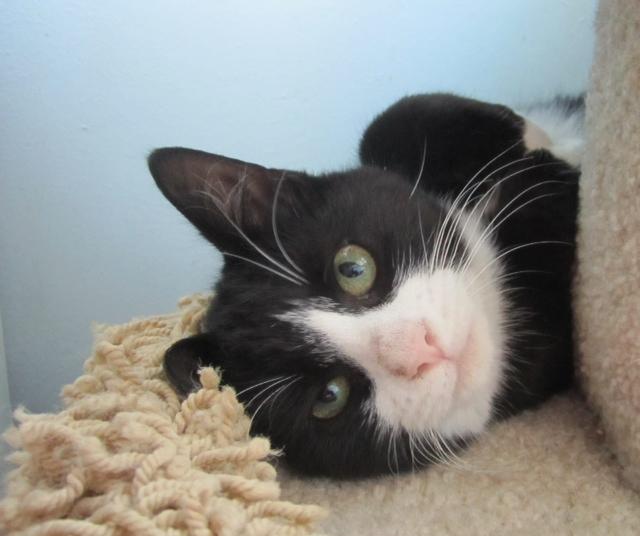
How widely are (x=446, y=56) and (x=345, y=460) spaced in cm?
111

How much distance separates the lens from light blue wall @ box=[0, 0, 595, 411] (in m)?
1.57

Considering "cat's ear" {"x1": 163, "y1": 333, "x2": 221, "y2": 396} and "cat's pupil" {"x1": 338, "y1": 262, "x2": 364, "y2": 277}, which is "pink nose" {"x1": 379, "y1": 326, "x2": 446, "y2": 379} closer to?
"cat's pupil" {"x1": 338, "y1": 262, "x2": 364, "y2": 277}

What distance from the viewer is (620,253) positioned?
2.61ft

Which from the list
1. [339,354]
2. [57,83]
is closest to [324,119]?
[57,83]

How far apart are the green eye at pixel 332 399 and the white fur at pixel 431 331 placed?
4 centimetres

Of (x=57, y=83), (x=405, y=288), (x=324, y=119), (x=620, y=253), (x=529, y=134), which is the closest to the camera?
(x=620, y=253)

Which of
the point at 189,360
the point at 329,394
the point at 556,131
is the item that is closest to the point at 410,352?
the point at 329,394

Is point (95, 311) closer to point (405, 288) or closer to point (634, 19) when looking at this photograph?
point (405, 288)

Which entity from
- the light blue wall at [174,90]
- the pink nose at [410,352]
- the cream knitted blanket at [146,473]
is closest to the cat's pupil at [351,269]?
the pink nose at [410,352]

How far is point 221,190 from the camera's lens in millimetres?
1032

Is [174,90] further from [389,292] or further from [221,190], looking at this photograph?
[389,292]

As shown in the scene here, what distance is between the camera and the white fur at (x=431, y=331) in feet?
2.84

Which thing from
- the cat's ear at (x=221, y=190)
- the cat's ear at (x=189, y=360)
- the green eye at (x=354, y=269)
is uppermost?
the cat's ear at (x=221, y=190)

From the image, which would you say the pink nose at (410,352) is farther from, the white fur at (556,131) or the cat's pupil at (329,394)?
the white fur at (556,131)
